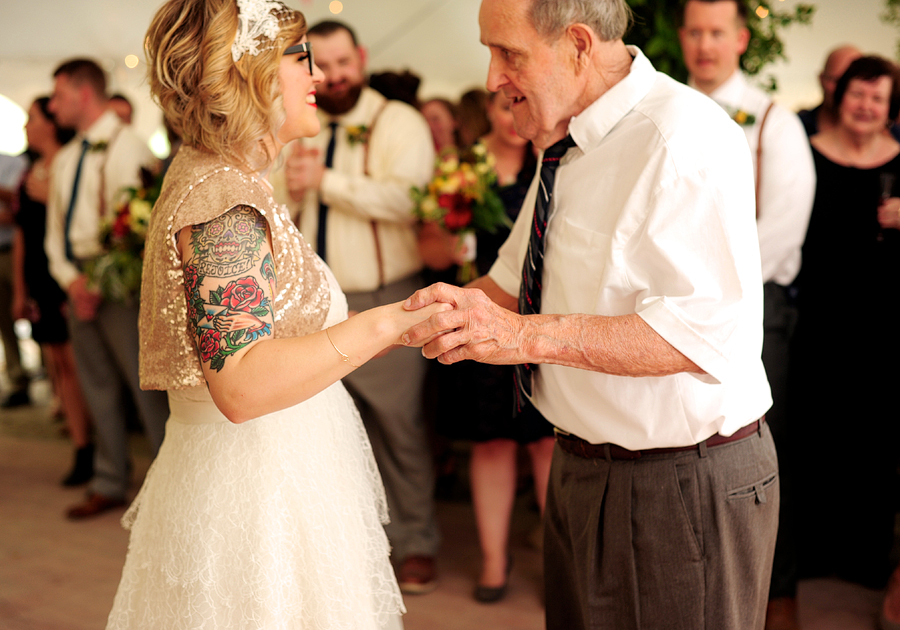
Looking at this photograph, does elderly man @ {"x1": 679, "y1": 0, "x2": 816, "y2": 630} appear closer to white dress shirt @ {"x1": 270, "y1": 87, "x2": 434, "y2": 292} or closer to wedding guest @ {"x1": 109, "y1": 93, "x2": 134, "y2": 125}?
white dress shirt @ {"x1": 270, "y1": 87, "x2": 434, "y2": 292}

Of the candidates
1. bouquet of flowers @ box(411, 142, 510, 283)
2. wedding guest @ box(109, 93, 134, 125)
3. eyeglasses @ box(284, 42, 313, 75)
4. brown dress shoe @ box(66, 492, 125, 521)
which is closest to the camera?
eyeglasses @ box(284, 42, 313, 75)

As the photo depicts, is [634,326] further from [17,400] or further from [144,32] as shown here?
[144,32]

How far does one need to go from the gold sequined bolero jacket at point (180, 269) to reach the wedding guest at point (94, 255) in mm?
2594

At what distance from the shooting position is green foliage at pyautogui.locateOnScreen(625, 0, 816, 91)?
9.70 ft

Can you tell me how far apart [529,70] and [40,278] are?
450 centimetres

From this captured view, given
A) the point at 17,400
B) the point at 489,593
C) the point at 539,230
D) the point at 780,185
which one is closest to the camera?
the point at 539,230

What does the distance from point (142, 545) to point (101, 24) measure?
310 inches

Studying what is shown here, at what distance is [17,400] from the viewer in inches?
248

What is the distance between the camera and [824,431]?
10.2ft

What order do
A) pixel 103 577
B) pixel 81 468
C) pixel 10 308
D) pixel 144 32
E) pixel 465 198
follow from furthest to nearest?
Answer: 1. pixel 144 32
2. pixel 10 308
3. pixel 81 468
4. pixel 103 577
5. pixel 465 198

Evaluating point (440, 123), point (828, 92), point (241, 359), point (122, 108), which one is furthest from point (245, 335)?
point (122, 108)

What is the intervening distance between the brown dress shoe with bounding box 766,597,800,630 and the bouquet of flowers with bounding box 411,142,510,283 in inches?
67.6

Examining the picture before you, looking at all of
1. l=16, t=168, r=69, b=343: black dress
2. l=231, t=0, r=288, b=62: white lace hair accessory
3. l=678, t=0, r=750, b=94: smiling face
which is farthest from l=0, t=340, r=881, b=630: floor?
l=231, t=0, r=288, b=62: white lace hair accessory

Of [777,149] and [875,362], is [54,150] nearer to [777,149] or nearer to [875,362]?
[777,149]
